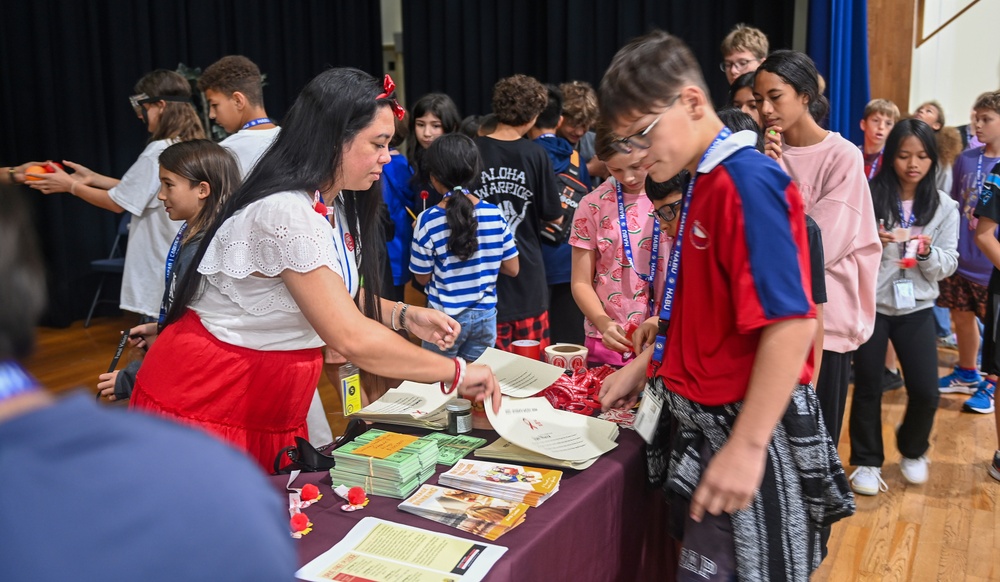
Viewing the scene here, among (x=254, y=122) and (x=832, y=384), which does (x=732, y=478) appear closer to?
(x=832, y=384)

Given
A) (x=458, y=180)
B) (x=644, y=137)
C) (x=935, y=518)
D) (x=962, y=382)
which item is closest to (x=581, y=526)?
(x=644, y=137)

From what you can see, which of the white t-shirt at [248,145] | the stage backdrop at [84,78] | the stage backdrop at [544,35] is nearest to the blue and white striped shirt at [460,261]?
the white t-shirt at [248,145]

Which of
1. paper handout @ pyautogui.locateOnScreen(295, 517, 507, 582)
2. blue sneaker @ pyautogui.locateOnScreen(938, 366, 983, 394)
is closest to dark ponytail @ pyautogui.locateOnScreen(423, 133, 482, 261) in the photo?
paper handout @ pyautogui.locateOnScreen(295, 517, 507, 582)

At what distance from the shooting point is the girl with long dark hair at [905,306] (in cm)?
320

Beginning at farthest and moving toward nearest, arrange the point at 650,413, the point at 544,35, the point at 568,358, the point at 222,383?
1. the point at 544,35
2. the point at 568,358
3. the point at 222,383
4. the point at 650,413

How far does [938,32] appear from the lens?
591 cm

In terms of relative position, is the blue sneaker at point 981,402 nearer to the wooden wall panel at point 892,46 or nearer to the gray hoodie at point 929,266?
the gray hoodie at point 929,266

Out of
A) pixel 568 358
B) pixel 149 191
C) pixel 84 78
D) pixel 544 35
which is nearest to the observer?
pixel 568 358

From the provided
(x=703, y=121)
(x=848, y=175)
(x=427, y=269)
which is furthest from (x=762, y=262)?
(x=427, y=269)

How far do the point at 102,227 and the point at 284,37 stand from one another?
267 centimetres

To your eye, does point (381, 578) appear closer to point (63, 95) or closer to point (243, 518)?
point (243, 518)

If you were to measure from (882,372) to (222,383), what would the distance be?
2603mm

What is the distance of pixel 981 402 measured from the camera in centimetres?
423

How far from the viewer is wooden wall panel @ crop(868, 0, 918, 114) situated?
5.69m
